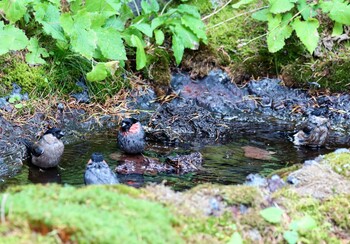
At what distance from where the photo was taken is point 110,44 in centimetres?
781

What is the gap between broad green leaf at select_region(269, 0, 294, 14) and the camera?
8602 mm

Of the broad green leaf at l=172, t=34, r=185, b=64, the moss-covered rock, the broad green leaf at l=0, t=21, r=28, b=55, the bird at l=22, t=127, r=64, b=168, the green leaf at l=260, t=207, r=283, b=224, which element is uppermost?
the broad green leaf at l=0, t=21, r=28, b=55

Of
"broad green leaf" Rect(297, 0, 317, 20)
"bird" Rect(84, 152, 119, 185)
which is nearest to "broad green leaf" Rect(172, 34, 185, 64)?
"broad green leaf" Rect(297, 0, 317, 20)

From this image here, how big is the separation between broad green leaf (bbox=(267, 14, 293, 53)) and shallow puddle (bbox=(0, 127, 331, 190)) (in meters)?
1.49

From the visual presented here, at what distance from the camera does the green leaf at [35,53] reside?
7840mm

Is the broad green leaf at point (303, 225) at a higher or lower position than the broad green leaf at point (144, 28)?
lower

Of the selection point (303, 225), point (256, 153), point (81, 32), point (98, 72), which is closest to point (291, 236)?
point (303, 225)

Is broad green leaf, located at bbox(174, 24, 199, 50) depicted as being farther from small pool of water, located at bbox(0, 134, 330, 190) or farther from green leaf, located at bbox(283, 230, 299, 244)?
green leaf, located at bbox(283, 230, 299, 244)

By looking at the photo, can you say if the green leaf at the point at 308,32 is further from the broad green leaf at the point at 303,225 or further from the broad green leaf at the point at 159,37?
the broad green leaf at the point at 303,225

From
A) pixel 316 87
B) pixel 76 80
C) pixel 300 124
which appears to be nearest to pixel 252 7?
pixel 316 87

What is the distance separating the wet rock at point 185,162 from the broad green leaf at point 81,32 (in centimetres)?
193

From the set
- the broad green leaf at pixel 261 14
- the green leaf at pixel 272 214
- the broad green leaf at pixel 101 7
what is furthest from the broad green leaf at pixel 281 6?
the green leaf at pixel 272 214

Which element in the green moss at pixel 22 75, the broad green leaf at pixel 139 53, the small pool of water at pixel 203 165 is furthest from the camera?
the broad green leaf at pixel 139 53

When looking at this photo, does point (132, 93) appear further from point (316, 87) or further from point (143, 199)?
point (143, 199)
